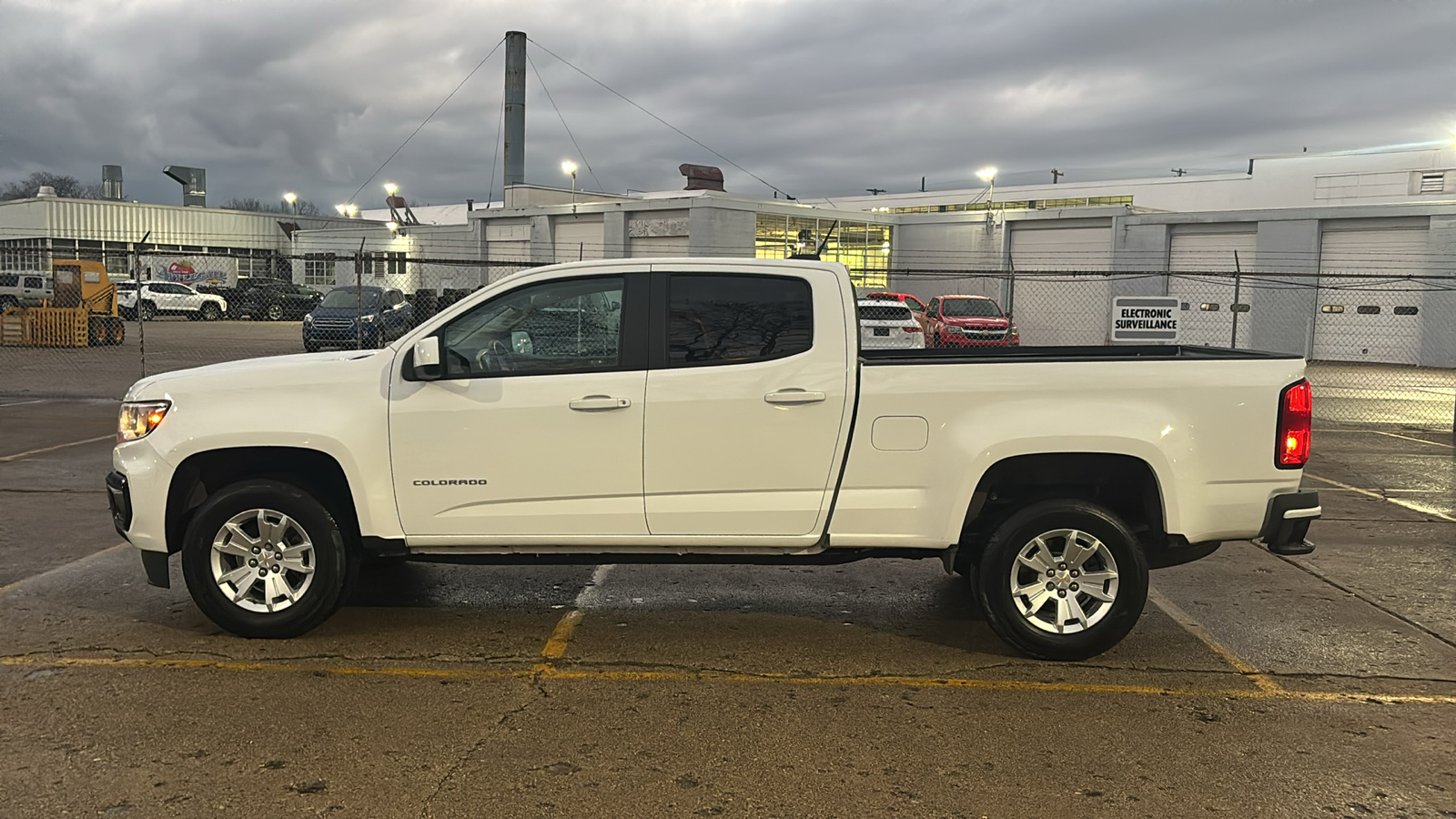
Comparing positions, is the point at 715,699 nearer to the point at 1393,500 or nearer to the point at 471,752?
the point at 471,752

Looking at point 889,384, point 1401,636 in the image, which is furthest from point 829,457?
point 1401,636

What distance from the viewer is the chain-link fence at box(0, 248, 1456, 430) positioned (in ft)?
64.0

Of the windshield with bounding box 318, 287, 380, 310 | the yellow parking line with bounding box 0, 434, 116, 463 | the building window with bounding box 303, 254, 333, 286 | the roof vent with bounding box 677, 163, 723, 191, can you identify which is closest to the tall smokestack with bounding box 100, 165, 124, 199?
the building window with bounding box 303, 254, 333, 286

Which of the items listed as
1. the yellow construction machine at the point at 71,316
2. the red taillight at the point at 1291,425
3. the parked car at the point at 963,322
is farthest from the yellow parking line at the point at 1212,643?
the yellow construction machine at the point at 71,316

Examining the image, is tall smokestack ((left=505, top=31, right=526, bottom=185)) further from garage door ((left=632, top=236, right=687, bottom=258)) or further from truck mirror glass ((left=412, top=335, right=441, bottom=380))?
truck mirror glass ((left=412, top=335, right=441, bottom=380))

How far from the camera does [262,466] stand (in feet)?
18.1

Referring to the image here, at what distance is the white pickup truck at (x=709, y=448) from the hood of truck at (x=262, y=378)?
0.01 m

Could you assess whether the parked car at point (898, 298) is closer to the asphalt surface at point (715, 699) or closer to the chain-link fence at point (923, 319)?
the chain-link fence at point (923, 319)

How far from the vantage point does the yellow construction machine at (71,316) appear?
2686cm

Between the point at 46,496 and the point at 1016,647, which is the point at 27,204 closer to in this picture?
the point at 46,496

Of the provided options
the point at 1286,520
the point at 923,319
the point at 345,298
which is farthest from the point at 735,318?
the point at 923,319

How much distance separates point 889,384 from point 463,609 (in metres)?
2.68

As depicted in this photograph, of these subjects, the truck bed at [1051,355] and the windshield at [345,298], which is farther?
the windshield at [345,298]

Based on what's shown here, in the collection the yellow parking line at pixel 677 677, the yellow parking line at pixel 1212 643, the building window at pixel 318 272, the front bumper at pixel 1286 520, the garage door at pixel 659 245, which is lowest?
the yellow parking line at pixel 677 677
